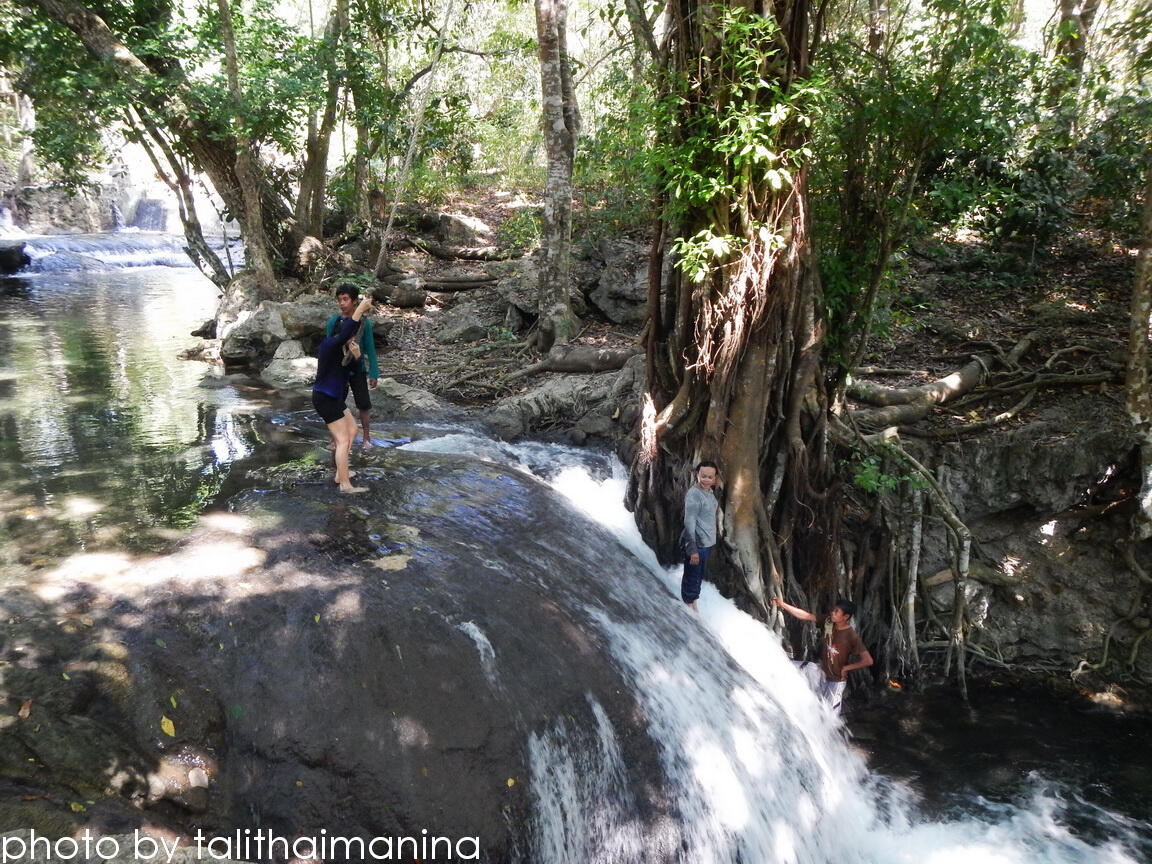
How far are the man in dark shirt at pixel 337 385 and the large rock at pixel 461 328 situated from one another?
6.03 m

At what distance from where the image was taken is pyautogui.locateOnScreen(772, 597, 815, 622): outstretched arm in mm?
6367

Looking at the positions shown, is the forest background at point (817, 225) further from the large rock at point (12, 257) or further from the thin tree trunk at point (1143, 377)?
the large rock at point (12, 257)

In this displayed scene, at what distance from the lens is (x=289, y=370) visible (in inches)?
400

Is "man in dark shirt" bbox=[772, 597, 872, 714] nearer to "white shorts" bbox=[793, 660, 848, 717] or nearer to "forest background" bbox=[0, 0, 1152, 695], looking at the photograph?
"white shorts" bbox=[793, 660, 848, 717]

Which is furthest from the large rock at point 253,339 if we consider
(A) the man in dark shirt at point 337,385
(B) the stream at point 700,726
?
(A) the man in dark shirt at point 337,385

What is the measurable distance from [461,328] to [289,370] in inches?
109

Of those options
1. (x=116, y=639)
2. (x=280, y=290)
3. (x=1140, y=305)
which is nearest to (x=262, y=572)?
(x=116, y=639)

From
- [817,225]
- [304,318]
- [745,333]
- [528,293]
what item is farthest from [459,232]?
[745,333]

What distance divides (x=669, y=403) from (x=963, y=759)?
387 cm

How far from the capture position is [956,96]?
6.19 metres

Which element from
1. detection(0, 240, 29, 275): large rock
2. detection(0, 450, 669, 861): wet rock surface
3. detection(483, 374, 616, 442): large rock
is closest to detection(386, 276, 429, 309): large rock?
detection(483, 374, 616, 442): large rock

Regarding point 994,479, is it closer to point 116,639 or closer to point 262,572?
point 262,572

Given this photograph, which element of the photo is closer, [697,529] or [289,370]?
[697,529]

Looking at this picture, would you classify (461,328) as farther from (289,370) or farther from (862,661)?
(862,661)
